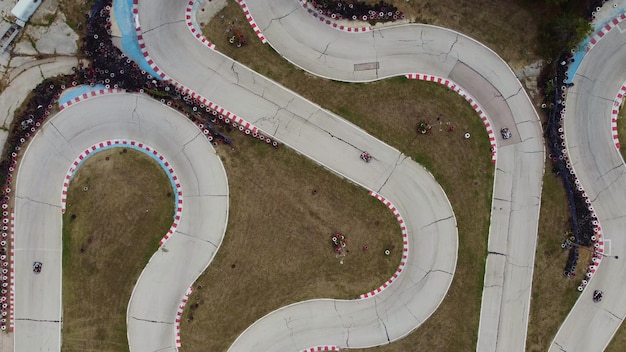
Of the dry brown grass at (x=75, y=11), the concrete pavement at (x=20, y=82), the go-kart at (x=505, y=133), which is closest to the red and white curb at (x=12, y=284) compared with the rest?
the concrete pavement at (x=20, y=82)

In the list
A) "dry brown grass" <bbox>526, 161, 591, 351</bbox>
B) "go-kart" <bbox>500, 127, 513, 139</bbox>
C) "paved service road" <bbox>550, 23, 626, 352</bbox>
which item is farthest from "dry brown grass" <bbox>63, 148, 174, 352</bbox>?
"paved service road" <bbox>550, 23, 626, 352</bbox>

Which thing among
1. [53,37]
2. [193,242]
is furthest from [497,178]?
[53,37]

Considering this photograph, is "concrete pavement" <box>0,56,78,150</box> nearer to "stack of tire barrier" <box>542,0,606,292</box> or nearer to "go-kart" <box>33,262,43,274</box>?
"go-kart" <box>33,262,43,274</box>

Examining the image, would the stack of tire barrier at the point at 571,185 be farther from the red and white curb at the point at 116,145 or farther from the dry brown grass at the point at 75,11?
the dry brown grass at the point at 75,11

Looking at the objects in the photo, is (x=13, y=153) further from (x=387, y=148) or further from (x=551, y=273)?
(x=551, y=273)

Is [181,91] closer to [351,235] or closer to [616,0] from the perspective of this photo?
[351,235]
